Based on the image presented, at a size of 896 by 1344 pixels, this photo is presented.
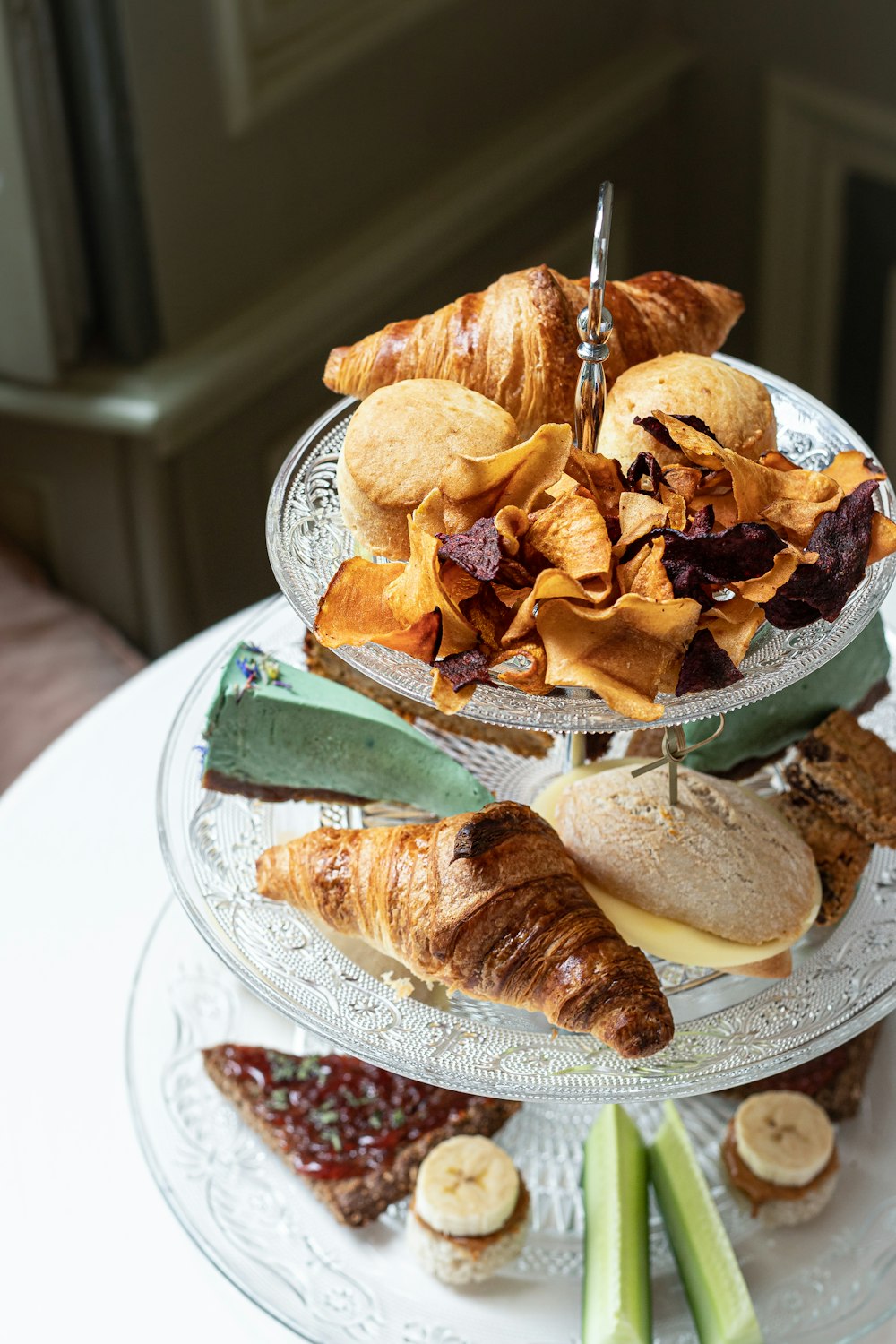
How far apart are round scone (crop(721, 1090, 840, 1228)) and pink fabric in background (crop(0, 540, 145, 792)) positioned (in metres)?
1.13

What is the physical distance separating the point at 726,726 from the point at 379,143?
1206mm

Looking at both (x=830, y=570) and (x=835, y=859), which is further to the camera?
(x=835, y=859)

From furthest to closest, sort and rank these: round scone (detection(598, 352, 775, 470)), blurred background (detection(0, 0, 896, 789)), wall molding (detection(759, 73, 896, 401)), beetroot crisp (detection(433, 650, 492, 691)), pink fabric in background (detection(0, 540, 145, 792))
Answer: wall molding (detection(759, 73, 896, 401)) → pink fabric in background (detection(0, 540, 145, 792)) → blurred background (detection(0, 0, 896, 789)) → round scone (detection(598, 352, 775, 470)) → beetroot crisp (detection(433, 650, 492, 691))

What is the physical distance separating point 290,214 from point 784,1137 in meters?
1.32

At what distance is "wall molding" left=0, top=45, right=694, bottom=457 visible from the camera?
1830mm

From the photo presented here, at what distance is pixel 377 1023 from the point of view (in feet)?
2.99

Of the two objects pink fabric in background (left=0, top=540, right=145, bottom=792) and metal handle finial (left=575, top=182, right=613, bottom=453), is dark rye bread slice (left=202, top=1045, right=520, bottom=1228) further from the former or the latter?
pink fabric in background (left=0, top=540, right=145, bottom=792)

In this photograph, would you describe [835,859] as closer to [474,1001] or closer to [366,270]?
[474,1001]

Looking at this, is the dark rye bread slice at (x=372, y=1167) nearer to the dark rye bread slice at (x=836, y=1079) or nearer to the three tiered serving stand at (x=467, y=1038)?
the three tiered serving stand at (x=467, y=1038)

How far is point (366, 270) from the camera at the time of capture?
1.97m

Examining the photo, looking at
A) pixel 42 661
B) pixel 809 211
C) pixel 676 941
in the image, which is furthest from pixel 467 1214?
pixel 809 211

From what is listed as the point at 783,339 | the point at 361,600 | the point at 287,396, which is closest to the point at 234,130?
the point at 287,396

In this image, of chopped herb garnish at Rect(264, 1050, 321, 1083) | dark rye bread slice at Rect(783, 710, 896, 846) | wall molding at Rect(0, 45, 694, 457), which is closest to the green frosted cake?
dark rye bread slice at Rect(783, 710, 896, 846)

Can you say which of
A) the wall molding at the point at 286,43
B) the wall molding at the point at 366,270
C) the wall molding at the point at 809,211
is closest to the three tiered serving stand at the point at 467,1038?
the wall molding at the point at 366,270
